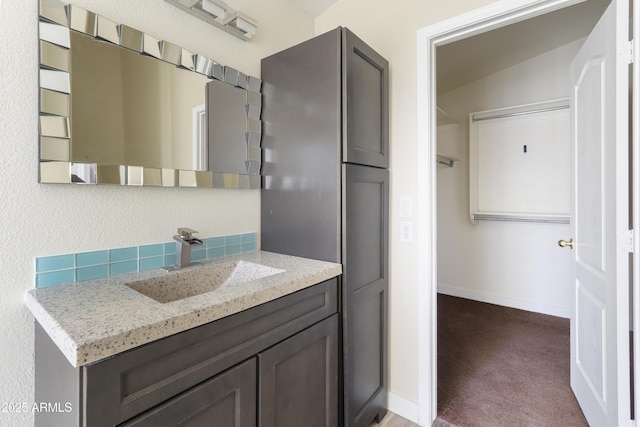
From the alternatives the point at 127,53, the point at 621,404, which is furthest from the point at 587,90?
the point at 127,53

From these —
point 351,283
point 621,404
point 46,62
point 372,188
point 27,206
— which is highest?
point 46,62

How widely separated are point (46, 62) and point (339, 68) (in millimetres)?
1073

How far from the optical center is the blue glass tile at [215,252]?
1.48m

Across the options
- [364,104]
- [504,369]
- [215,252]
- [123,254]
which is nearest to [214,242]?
[215,252]

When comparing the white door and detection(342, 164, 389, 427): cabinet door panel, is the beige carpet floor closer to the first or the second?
the white door

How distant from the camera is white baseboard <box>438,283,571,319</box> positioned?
311 centimetres

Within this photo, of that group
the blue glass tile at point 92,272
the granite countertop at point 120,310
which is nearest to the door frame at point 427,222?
the granite countertop at point 120,310

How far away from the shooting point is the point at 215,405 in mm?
868

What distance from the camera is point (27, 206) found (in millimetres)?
985

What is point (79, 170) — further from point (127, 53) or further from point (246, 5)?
point (246, 5)

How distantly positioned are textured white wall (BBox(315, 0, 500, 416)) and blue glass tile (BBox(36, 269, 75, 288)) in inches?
57.9

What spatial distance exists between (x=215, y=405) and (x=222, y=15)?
5.22 feet

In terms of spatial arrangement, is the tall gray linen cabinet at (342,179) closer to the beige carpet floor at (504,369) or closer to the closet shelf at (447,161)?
the beige carpet floor at (504,369)

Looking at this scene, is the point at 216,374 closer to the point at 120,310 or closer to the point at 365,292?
the point at 120,310
